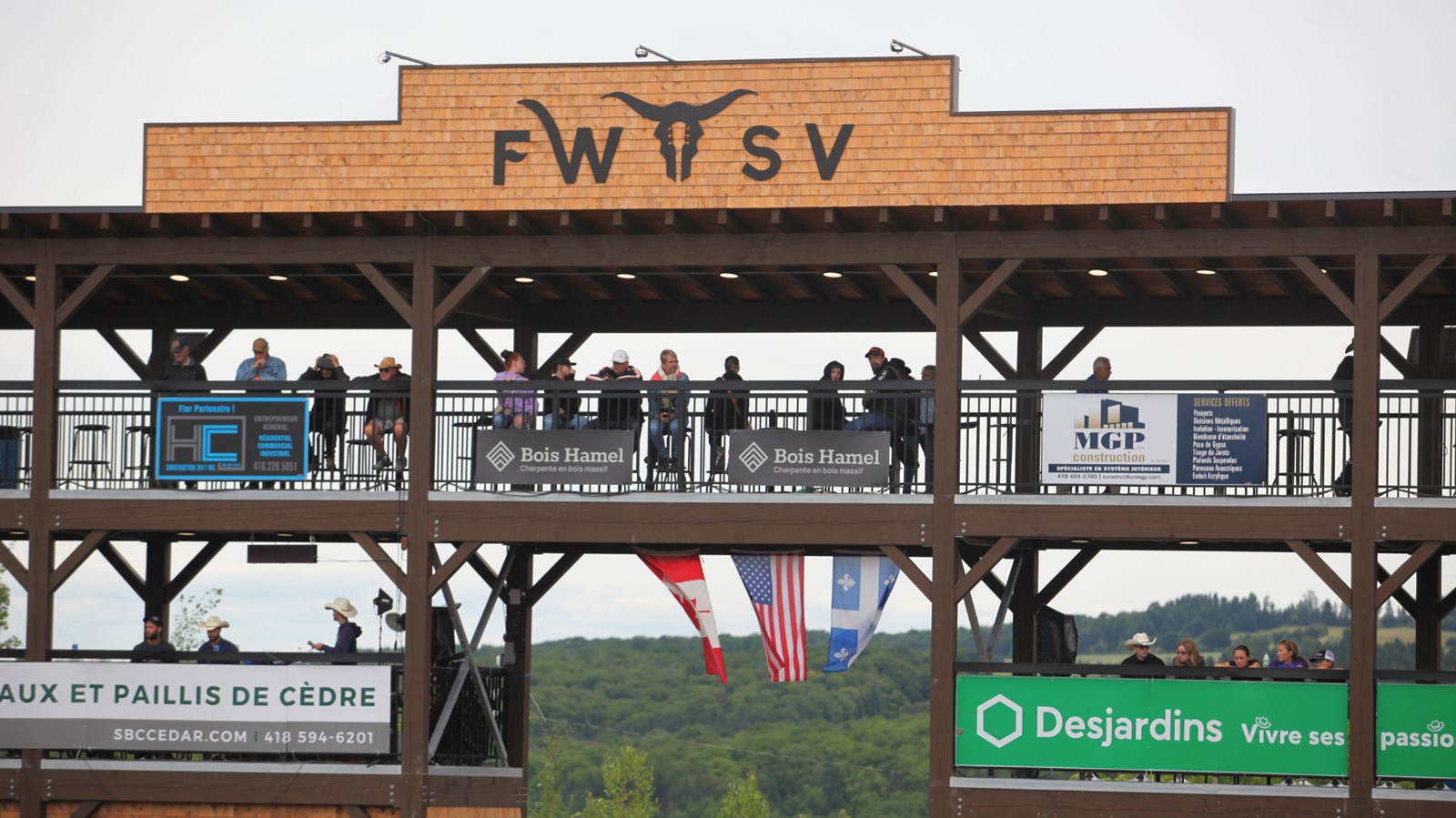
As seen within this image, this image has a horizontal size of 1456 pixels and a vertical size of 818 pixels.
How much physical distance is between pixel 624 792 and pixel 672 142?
7028 cm

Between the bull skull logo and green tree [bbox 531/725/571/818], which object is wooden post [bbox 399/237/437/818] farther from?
green tree [bbox 531/725/571/818]

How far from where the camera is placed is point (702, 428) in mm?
21938

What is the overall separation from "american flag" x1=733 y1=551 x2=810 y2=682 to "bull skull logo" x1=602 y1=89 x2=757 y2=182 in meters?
4.20

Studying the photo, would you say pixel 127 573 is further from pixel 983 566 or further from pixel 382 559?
pixel 983 566

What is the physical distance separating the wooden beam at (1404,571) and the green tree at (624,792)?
2693 inches

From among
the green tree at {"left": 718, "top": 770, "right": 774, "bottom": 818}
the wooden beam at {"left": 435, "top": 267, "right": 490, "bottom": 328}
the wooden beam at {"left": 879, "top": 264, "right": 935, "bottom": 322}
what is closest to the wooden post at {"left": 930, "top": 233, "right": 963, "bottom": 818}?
the wooden beam at {"left": 879, "top": 264, "right": 935, "bottom": 322}

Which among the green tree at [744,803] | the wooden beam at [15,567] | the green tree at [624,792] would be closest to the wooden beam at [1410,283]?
the wooden beam at [15,567]

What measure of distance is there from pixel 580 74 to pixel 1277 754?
33.0ft

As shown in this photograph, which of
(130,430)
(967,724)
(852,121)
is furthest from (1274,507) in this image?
(130,430)

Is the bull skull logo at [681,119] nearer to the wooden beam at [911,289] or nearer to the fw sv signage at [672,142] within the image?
the fw sv signage at [672,142]

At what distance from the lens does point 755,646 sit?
121062mm

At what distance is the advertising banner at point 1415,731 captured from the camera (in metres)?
19.7

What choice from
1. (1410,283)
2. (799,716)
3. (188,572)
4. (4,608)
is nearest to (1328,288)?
(1410,283)

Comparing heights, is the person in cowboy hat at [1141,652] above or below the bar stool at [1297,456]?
below
